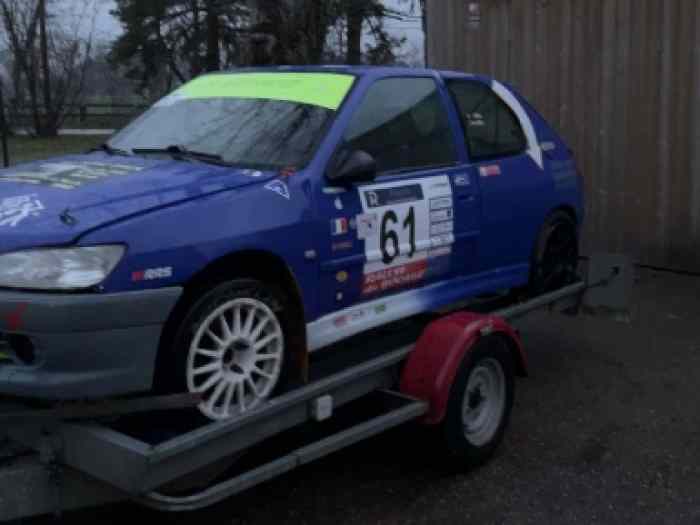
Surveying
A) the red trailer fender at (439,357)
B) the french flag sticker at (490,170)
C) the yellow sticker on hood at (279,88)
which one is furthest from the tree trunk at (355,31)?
the red trailer fender at (439,357)

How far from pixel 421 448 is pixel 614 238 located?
5.57 metres

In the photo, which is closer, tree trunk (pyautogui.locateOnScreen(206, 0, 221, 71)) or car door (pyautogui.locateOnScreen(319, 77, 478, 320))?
car door (pyautogui.locateOnScreen(319, 77, 478, 320))

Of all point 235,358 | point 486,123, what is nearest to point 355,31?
point 486,123

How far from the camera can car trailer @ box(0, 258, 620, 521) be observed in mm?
3221

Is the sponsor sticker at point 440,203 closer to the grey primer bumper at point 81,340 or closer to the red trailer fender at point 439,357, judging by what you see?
the red trailer fender at point 439,357

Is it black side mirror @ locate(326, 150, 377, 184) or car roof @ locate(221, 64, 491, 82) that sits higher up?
car roof @ locate(221, 64, 491, 82)

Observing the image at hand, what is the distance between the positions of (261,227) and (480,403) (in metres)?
1.71

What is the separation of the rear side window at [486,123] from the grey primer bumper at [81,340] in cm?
257

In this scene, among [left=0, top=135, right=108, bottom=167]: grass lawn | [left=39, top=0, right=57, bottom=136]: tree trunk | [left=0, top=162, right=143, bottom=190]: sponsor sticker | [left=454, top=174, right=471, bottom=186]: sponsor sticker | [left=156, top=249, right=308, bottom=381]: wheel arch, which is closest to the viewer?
[left=156, top=249, right=308, bottom=381]: wheel arch

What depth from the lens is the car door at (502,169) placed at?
17.4 feet

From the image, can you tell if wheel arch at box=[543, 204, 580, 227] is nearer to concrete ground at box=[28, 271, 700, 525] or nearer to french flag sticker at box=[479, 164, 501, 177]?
french flag sticker at box=[479, 164, 501, 177]

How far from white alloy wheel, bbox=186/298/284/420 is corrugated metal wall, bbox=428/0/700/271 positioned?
6228mm

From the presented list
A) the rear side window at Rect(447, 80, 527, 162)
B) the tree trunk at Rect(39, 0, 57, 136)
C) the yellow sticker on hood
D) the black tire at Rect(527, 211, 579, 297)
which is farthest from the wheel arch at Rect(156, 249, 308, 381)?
the tree trunk at Rect(39, 0, 57, 136)

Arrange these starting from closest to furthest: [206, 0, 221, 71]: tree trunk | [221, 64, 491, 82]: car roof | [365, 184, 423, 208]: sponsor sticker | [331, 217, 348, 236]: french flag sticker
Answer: [331, 217, 348, 236]: french flag sticker < [365, 184, 423, 208]: sponsor sticker < [221, 64, 491, 82]: car roof < [206, 0, 221, 71]: tree trunk
